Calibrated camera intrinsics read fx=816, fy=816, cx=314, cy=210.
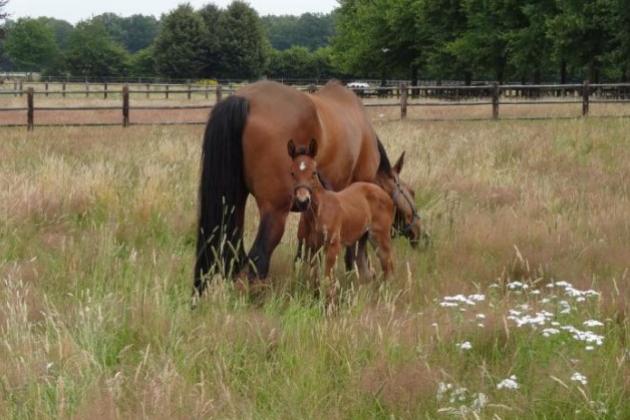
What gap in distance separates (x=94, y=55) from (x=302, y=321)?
94887 mm

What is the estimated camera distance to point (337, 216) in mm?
5539

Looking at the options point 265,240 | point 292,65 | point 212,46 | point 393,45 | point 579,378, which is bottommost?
point 579,378

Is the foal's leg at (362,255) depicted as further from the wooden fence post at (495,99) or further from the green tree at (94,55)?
the green tree at (94,55)

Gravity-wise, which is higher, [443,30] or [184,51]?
[184,51]

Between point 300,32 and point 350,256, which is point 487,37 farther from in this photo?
point 300,32

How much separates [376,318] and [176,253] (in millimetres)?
2647

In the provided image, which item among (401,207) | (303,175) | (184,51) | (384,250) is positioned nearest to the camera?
(303,175)

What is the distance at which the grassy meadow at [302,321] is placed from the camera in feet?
11.3

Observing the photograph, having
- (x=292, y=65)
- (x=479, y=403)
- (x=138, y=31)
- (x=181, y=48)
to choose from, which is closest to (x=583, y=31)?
(x=479, y=403)

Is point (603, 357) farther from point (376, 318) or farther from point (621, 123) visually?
point (621, 123)

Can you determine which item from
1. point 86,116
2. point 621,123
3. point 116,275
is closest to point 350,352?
point 116,275

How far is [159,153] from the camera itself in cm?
1220

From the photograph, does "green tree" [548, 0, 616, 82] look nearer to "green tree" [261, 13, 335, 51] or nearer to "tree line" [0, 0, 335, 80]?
"tree line" [0, 0, 335, 80]

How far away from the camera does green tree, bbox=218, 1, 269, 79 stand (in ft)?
267
